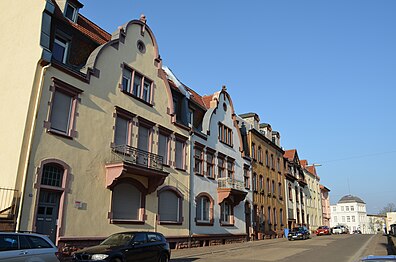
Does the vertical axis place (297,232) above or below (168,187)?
below

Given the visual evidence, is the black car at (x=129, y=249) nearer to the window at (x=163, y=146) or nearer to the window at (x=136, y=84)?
the window at (x=163, y=146)

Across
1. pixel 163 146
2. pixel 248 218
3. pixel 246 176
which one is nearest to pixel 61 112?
pixel 163 146

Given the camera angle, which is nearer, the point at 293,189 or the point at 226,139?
the point at 226,139

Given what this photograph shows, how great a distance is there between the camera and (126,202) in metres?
18.0

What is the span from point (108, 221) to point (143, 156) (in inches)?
166

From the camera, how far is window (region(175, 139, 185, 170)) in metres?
22.9

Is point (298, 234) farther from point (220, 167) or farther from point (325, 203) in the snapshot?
point (325, 203)

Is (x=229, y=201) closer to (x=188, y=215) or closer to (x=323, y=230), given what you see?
(x=188, y=215)

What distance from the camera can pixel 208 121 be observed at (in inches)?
1084

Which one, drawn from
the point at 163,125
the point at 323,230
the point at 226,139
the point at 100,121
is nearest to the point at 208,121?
the point at 226,139

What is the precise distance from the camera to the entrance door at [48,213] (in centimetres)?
1360

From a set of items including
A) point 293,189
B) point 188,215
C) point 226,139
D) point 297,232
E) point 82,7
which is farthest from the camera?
point 293,189

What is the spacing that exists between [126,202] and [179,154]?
20.5 feet

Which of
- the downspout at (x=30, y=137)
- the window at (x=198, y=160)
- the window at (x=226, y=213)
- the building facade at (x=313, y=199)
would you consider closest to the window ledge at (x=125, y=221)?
the downspout at (x=30, y=137)
